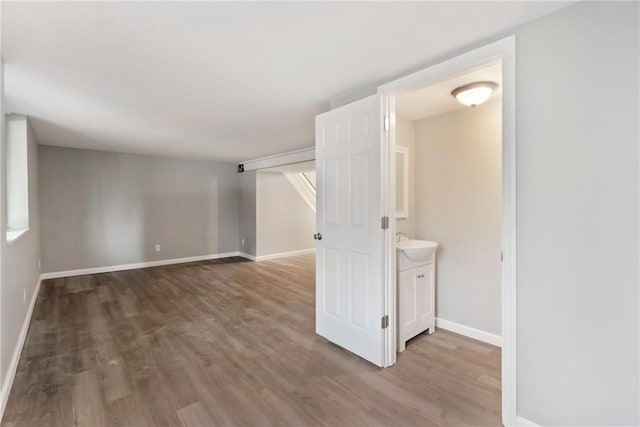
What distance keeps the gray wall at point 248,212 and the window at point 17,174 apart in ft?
12.0

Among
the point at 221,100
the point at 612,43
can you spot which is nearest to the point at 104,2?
the point at 221,100

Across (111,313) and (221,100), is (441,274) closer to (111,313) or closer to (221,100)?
(221,100)

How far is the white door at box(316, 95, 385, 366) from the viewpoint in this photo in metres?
2.22

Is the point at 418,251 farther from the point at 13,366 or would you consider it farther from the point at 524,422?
the point at 13,366

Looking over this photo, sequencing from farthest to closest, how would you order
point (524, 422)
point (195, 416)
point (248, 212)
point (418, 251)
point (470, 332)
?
1. point (248, 212)
2. point (470, 332)
3. point (418, 251)
4. point (195, 416)
5. point (524, 422)

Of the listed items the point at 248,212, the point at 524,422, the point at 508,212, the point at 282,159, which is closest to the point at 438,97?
the point at 508,212

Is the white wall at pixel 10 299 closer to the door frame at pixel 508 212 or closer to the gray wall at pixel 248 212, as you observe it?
the door frame at pixel 508 212

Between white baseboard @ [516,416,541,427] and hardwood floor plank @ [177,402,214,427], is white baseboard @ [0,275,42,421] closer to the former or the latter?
hardwood floor plank @ [177,402,214,427]

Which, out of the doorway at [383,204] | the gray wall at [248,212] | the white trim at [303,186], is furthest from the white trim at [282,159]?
the doorway at [383,204]

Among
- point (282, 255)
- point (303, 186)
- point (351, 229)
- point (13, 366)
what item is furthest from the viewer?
point (303, 186)

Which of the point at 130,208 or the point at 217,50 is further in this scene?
the point at 130,208

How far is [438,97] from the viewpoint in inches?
99.9

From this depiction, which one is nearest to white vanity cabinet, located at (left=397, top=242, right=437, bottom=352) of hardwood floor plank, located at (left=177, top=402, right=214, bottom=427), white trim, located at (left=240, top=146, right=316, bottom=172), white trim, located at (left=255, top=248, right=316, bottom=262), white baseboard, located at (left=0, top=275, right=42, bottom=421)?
hardwood floor plank, located at (left=177, top=402, right=214, bottom=427)

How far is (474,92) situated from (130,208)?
5951 millimetres
